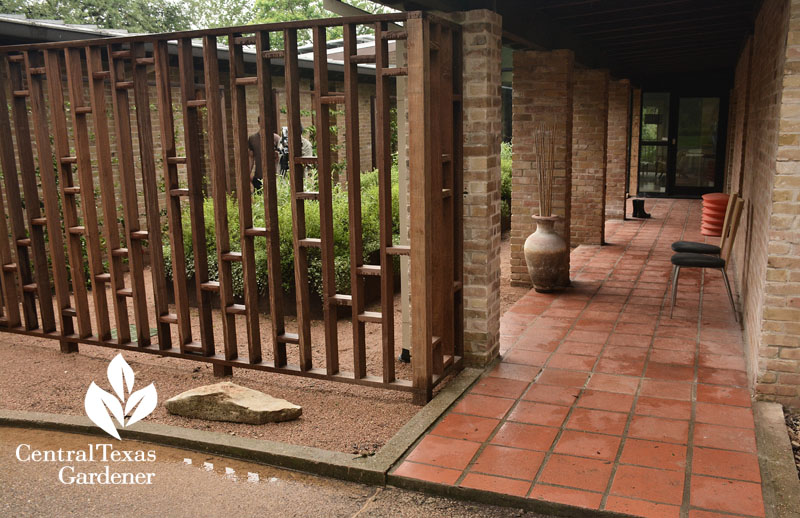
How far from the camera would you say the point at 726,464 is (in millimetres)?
3631

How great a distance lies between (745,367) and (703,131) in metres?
12.1

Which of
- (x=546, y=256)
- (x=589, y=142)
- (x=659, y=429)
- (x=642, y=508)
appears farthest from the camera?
(x=589, y=142)

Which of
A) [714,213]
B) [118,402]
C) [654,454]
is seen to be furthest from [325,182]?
[714,213]

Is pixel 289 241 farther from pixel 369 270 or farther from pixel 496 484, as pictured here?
pixel 496 484

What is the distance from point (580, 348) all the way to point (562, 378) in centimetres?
75

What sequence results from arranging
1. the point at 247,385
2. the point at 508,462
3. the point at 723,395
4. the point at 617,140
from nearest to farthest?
the point at 508,462
the point at 723,395
the point at 247,385
the point at 617,140

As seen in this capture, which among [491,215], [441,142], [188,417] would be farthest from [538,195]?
[188,417]

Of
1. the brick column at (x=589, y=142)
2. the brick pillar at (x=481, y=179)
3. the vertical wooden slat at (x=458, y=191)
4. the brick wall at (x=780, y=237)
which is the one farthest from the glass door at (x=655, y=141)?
the vertical wooden slat at (x=458, y=191)

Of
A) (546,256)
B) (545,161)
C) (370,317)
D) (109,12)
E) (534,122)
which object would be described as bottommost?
(546,256)

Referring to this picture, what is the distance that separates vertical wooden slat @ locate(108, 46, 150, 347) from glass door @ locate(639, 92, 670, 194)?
13.5m

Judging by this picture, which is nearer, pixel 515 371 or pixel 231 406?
pixel 231 406

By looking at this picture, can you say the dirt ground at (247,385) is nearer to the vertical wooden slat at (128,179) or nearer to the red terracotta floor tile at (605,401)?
the vertical wooden slat at (128,179)

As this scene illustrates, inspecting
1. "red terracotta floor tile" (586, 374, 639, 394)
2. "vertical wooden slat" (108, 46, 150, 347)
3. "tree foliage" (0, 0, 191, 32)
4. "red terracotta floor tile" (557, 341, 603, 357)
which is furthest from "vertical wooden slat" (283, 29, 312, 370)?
"tree foliage" (0, 0, 191, 32)

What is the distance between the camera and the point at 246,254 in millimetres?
4867
